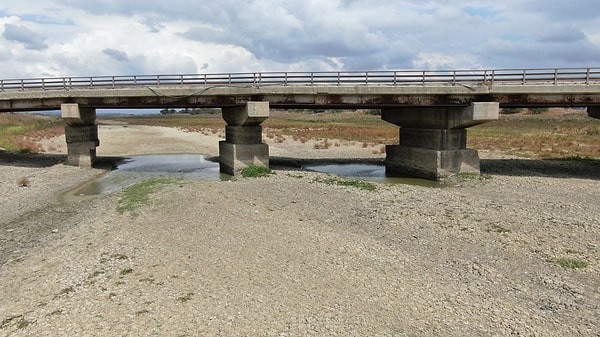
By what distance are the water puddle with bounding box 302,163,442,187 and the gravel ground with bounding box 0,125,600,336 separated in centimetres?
641

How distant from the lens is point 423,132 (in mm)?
33531

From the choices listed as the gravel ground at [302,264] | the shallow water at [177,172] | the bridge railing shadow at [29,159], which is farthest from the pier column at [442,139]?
the bridge railing shadow at [29,159]

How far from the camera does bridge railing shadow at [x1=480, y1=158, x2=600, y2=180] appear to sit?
32.2 m

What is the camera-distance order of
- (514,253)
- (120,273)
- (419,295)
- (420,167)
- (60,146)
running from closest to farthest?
(419,295) < (120,273) < (514,253) < (420,167) < (60,146)

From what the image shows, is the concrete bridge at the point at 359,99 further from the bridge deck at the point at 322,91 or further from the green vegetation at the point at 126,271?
the green vegetation at the point at 126,271

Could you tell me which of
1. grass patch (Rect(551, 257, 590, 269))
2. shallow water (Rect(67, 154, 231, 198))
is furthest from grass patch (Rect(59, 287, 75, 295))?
shallow water (Rect(67, 154, 231, 198))

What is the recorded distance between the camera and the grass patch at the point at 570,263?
527 inches

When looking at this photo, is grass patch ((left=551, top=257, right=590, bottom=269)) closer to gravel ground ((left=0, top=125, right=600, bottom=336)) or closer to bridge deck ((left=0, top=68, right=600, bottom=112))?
gravel ground ((left=0, top=125, right=600, bottom=336))

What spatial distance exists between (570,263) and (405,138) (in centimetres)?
2330

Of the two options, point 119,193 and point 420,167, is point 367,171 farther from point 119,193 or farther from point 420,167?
point 119,193

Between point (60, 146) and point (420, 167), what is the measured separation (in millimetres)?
47747

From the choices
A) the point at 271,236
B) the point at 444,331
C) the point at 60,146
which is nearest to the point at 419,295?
the point at 444,331

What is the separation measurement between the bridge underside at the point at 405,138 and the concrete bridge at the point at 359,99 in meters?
0.08

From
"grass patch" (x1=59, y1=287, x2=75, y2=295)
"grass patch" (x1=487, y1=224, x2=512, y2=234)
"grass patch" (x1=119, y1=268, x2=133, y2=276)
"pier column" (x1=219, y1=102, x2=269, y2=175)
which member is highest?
"pier column" (x1=219, y1=102, x2=269, y2=175)
